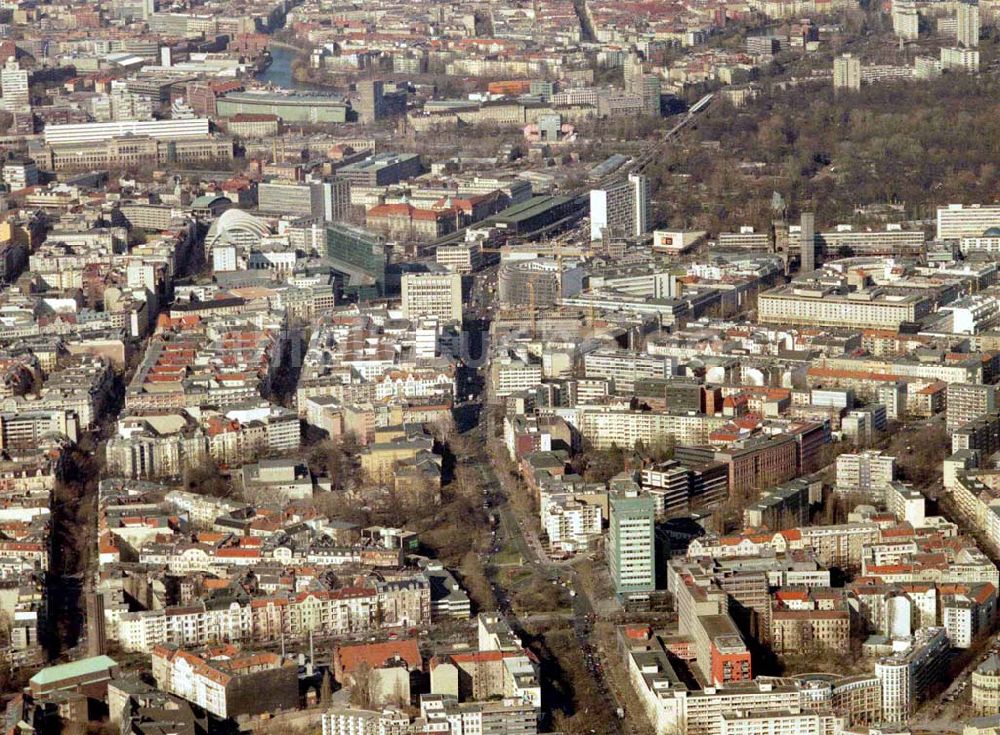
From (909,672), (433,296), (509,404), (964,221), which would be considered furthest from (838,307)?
(909,672)

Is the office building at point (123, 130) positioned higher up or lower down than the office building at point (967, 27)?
lower down

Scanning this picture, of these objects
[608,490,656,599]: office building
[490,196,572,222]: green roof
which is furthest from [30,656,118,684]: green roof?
[490,196,572,222]: green roof

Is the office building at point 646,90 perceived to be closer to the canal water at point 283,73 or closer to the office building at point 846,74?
the office building at point 846,74

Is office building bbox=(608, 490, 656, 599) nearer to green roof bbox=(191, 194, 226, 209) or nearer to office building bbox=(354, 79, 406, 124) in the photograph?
green roof bbox=(191, 194, 226, 209)

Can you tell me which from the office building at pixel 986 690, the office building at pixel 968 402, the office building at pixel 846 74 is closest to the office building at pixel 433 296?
the office building at pixel 968 402

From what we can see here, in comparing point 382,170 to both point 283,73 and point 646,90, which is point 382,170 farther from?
point 283,73
